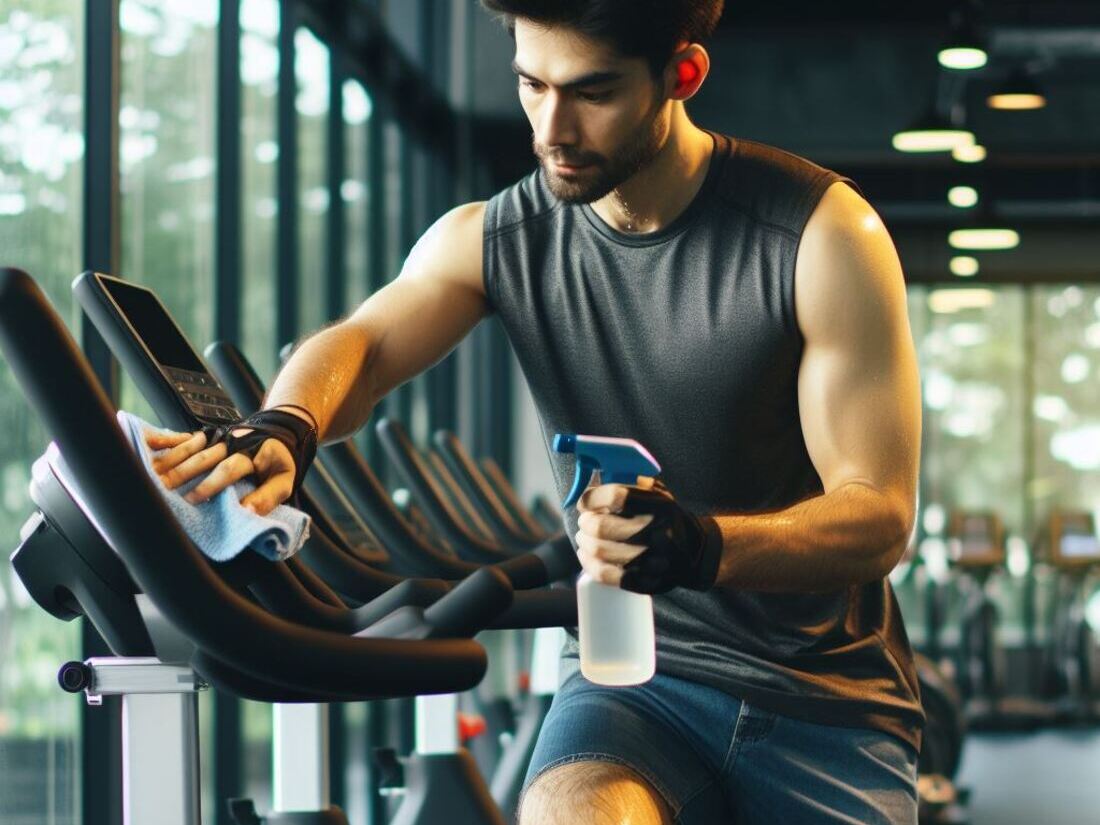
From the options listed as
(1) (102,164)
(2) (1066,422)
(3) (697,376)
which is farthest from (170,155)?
(2) (1066,422)

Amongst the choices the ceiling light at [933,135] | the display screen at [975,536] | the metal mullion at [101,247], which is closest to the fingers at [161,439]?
the metal mullion at [101,247]

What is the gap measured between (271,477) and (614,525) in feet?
1.01

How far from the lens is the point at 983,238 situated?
33.8 ft

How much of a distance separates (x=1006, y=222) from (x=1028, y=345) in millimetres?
888

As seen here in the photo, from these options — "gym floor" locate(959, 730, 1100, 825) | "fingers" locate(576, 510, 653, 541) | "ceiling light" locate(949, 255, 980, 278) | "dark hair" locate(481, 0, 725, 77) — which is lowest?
"gym floor" locate(959, 730, 1100, 825)

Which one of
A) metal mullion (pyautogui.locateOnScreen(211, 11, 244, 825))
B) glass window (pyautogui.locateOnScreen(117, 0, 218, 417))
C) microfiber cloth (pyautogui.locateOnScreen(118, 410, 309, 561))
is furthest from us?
metal mullion (pyautogui.locateOnScreen(211, 11, 244, 825))

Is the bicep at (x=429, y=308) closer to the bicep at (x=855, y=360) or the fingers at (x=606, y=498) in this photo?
the bicep at (x=855, y=360)

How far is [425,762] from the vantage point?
2.84 metres

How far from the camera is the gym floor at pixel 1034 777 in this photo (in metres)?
6.61

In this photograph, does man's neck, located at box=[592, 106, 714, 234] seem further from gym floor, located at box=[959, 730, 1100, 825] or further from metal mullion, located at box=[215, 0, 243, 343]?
gym floor, located at box=[959, 730, 1100, 825]

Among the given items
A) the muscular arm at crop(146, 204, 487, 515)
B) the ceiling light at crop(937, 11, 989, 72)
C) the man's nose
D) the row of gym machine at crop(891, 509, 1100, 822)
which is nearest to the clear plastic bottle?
the muscular arm at crop(146, 204, 487, 515)

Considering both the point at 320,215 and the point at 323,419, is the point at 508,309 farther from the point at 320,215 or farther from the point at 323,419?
the point at 320,215

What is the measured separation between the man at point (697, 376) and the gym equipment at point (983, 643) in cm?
816

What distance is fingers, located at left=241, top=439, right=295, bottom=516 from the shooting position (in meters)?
1.43
